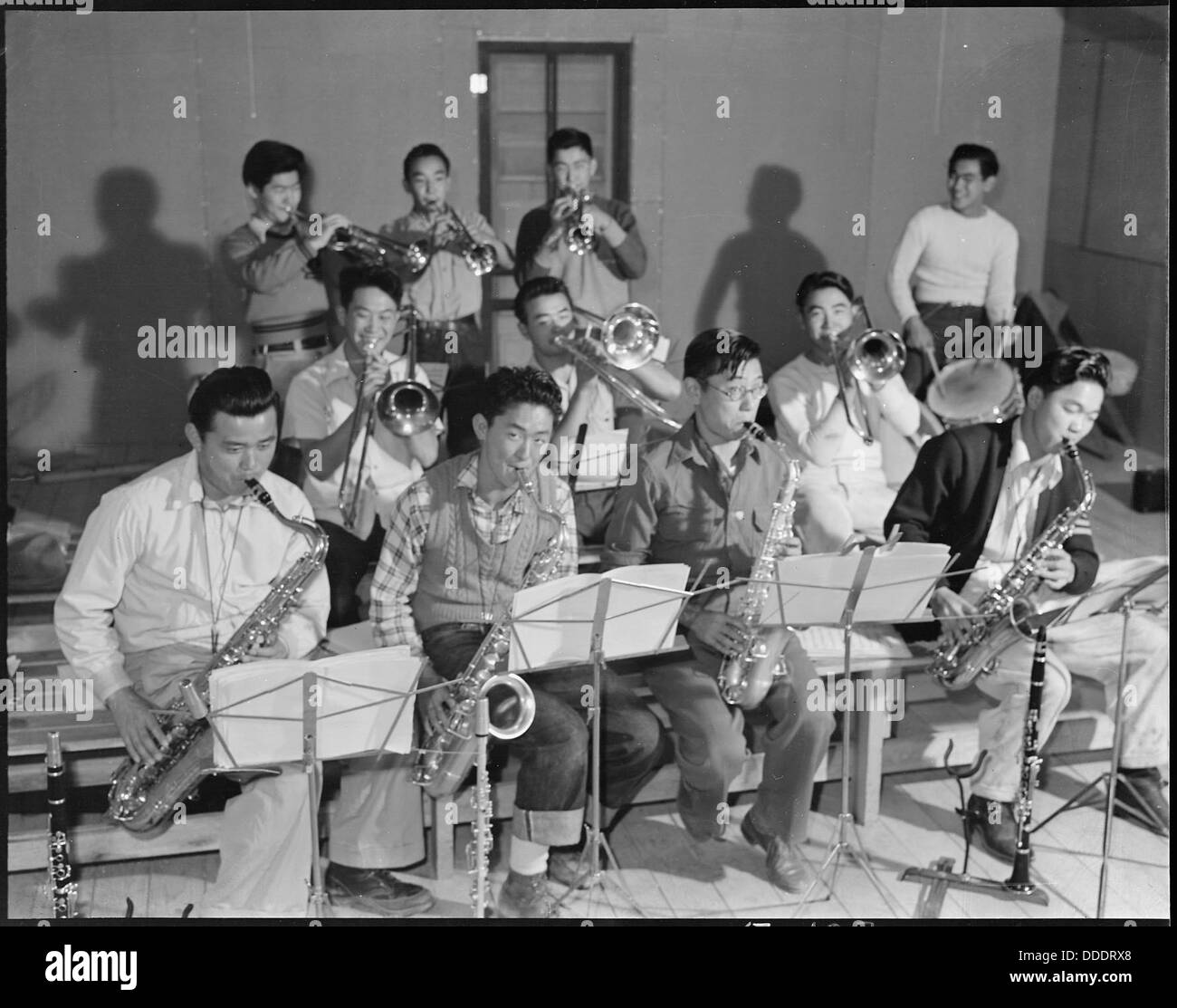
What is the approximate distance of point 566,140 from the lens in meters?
4.47

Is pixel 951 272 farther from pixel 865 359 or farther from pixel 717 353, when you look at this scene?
pixel 717 353

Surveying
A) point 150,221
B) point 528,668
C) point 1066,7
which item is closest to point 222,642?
point 528,668

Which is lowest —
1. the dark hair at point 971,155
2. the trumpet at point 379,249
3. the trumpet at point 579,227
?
the trumpet at point 379,249

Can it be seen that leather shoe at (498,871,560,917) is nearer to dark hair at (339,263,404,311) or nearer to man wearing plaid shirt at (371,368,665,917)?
man wearing plaid shirt at (371,368,665,917)

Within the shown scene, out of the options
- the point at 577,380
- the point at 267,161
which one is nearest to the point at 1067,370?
the point at 577,380

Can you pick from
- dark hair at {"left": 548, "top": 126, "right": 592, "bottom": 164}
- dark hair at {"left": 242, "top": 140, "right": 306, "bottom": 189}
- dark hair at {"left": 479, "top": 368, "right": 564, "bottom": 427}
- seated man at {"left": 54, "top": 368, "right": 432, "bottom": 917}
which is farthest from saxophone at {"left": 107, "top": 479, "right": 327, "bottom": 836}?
dark hair at {"left": 548, "top": 126, "right": 592, "bottom": 164}

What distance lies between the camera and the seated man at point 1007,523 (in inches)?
181

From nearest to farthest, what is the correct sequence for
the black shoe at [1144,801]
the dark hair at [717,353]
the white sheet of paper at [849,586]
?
the white sheet of paper at [849,586]
the dark hair at [717,353]
the black shoe at [1144,801]

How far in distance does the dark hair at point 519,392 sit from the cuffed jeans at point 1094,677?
5.19 ft

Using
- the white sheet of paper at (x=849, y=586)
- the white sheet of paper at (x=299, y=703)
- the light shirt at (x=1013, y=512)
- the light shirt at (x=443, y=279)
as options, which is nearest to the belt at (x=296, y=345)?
the light shirt at (x=443, y=279)

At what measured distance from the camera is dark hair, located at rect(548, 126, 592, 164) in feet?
14.7

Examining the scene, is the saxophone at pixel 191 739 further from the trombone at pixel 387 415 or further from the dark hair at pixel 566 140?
the dark hair at pixel 566 140

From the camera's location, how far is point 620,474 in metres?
4.51
